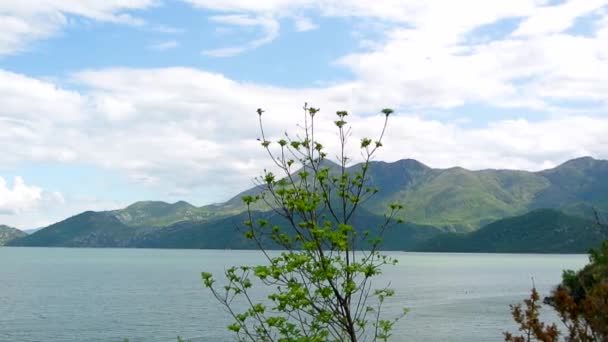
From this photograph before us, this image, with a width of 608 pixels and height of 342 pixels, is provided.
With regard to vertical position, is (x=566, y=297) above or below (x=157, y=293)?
→ above

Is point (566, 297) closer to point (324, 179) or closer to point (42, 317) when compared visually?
point (324, 179)

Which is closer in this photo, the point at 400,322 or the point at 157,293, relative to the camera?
the point at 400,322

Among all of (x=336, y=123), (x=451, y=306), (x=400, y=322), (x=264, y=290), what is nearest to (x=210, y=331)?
(x=400, y=322)

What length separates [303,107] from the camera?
14.9 m

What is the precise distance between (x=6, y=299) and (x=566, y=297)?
6631 inches

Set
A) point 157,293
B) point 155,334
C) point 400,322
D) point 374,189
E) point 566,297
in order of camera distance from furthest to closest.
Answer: point 157,293 < point 400,322 < point 155,334 < point 374,189 < point 566,297

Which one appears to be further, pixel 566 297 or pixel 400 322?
pixel 400 322

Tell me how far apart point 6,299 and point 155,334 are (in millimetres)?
73921

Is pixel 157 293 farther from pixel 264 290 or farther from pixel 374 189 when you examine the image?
pixel 374 189

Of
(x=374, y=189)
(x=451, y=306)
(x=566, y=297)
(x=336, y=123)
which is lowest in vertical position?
(x=451, y=306)

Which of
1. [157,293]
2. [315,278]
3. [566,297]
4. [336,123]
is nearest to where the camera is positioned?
[566,297]

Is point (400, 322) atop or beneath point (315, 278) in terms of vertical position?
beneath

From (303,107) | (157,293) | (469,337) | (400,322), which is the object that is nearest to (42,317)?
(157,293)

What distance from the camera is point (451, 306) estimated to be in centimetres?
15100
